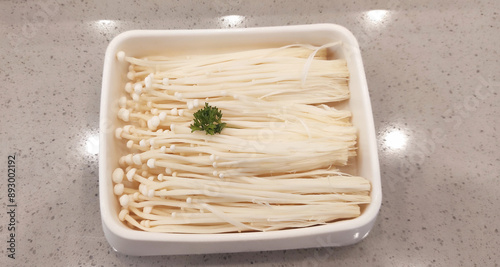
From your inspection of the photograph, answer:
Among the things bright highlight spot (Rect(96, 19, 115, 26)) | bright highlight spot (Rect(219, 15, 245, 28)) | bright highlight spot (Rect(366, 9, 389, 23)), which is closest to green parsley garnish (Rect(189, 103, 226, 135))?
bright highlight spot (Rect(219, 15, 245, 28))

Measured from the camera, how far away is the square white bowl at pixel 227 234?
101 centimetres

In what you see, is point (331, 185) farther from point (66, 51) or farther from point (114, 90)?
point (66, 51)

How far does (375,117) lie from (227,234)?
0.73 m

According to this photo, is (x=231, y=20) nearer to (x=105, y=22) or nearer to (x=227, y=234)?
(x=105, y=22)

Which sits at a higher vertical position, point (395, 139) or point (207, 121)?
point (207, 121)

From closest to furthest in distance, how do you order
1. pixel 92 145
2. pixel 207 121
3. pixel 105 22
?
pixel 207 121, pixel 92 145, pixel 105 22

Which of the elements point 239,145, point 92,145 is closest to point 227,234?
point 239,145

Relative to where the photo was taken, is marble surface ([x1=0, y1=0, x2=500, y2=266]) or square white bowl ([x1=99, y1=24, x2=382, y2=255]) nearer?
square white bowl ([x1=99, y1=24, x2=382, y2=255])

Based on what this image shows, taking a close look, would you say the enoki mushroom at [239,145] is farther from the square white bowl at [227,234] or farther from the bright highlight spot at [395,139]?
the bright highlight spot at [395,139]

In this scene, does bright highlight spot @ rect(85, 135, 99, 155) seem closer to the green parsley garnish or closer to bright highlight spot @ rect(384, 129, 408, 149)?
the green parsley garnish

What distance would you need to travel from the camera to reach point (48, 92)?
1.43 metres

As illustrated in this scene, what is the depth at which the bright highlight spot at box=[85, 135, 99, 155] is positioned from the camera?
1.35m

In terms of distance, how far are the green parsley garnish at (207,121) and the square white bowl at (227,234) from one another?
0.84 feet

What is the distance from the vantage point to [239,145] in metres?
1.15
